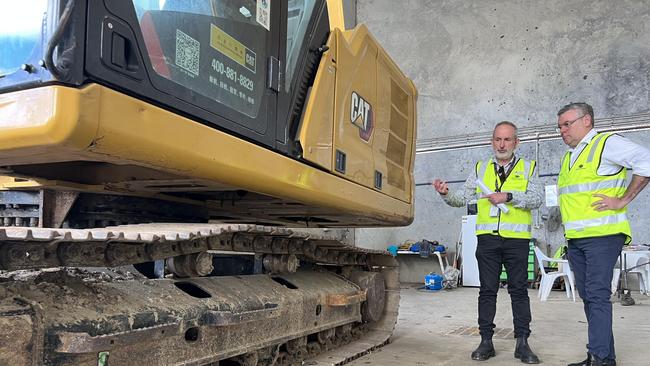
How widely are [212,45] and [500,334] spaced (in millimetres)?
3935

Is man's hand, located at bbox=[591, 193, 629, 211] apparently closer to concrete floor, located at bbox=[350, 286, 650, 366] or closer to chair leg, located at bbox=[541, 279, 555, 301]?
concrete floor, located at bbox=[350, 286, 650, 366]

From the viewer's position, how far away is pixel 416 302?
804 centimetres

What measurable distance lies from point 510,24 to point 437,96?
6.83 feet

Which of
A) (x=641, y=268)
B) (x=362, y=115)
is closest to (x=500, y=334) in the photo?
(x=362, y=115)

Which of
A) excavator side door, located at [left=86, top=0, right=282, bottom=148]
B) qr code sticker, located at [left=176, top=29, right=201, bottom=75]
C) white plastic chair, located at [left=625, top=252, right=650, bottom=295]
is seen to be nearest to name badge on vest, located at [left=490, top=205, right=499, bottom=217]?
excavator side door, located at [left=86, top=0, right=282, bottom=148]

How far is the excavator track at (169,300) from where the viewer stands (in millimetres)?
1704

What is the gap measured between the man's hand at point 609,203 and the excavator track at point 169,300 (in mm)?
1609

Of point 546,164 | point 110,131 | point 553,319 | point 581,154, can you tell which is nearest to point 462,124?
point 546,164

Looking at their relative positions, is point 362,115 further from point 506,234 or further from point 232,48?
point 232,48

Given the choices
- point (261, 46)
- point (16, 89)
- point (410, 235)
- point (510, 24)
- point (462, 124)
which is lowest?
point (410, 235)

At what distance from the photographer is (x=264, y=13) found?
264cm

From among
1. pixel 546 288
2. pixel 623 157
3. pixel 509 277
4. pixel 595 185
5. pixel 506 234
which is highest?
pixel 623 157

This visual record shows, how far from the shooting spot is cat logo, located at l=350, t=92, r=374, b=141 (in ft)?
11.6

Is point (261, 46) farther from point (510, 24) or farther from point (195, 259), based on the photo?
point (510, 24)
